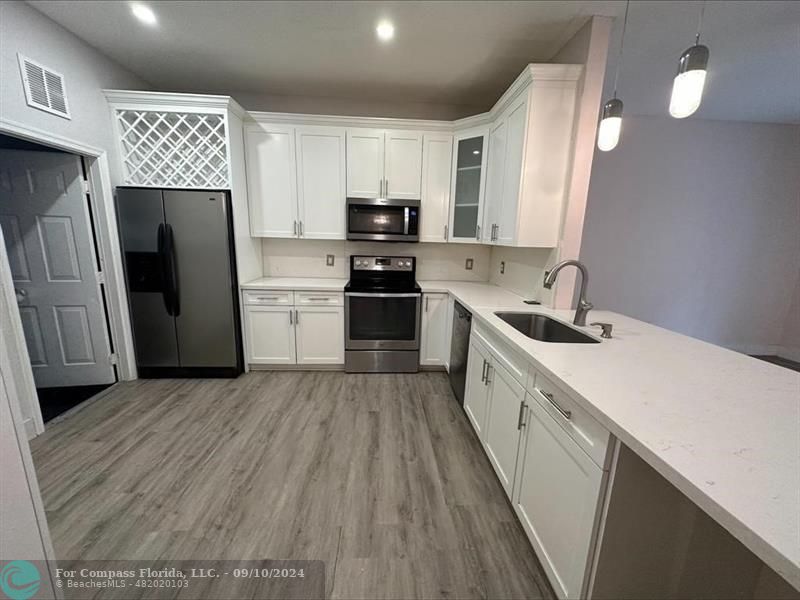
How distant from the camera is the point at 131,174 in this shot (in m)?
2.68

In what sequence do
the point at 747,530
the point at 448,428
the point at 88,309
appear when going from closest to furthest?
the point at 747,530 → the point at 448,428 → the point at 88,309

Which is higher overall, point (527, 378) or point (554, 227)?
point (554, 227)

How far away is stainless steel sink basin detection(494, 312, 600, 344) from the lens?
6.03 feet

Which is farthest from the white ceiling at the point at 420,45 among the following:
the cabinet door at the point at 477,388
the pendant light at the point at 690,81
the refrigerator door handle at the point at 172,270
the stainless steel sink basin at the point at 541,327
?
the cabinet door at the point at 477,388

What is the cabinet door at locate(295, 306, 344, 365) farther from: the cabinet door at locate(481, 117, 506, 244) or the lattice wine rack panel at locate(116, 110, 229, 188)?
the cabinet door at locate(481, 117, 506, 244)

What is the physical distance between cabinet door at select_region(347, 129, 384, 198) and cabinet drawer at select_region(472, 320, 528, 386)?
188 centimetres

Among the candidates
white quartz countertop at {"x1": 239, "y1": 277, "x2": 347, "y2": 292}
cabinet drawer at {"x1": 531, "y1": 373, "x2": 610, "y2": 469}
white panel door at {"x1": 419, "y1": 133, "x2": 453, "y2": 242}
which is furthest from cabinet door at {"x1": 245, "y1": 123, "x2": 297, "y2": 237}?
cabinet drawer at {"x1": 531, "y1": 373, "x2": 610, "y2": 469}

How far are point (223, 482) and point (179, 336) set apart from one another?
170 cm

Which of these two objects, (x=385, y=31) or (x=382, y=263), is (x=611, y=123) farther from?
(x=382, y=263)

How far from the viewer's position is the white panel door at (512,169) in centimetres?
208

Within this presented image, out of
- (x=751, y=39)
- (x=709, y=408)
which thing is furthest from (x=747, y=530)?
(x=751, y=39)

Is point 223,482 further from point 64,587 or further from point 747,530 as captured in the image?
point 747,530

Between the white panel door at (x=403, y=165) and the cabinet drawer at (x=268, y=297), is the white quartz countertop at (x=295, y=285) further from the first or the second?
the white panel door at (x=403, y=165)

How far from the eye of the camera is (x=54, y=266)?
8.11 feet
